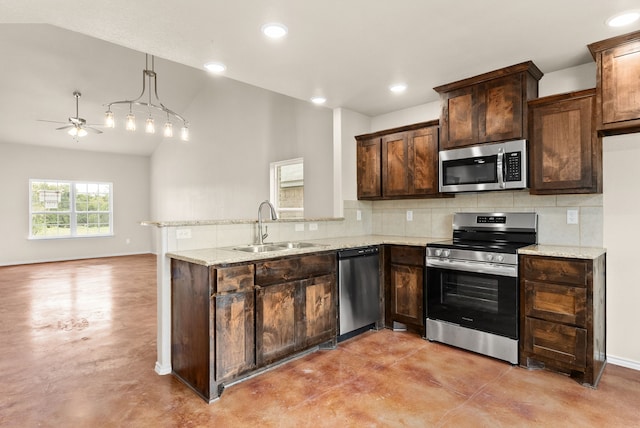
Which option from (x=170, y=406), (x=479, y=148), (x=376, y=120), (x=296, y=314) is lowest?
(x=170, y=406)

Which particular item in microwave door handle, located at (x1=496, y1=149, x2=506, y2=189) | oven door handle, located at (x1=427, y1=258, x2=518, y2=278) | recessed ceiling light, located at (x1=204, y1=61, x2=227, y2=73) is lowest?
oven door handle, located at (x1=427, y1=258, x2=518, y2=278)

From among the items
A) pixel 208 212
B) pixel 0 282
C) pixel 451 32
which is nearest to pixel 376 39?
pixel 451 32

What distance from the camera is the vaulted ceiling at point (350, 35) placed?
6.86 feet

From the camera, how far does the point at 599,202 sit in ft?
9.23

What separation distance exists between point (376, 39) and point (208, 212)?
5.63 metres

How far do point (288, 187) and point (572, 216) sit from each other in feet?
12.4

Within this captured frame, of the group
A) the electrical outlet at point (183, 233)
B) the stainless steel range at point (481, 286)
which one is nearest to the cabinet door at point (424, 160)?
the stainless steel range at point (481, 286)

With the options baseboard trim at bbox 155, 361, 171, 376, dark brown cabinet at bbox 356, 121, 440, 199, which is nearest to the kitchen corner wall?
dark brown cabinet at bbox 356, 121, 440, 199

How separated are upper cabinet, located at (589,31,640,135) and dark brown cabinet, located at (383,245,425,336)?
1718 mm

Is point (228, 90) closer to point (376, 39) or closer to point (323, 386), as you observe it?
point (376, 39)

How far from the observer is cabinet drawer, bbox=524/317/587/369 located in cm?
244

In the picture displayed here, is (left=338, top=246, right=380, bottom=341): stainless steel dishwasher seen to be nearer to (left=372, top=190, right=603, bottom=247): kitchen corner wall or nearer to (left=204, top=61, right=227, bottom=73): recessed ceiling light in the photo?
(left=372, top=190, right=603, bottom=247): kitchen corner wall

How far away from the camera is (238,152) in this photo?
6500 mm

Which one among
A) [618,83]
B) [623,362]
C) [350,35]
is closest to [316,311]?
[350,35]
